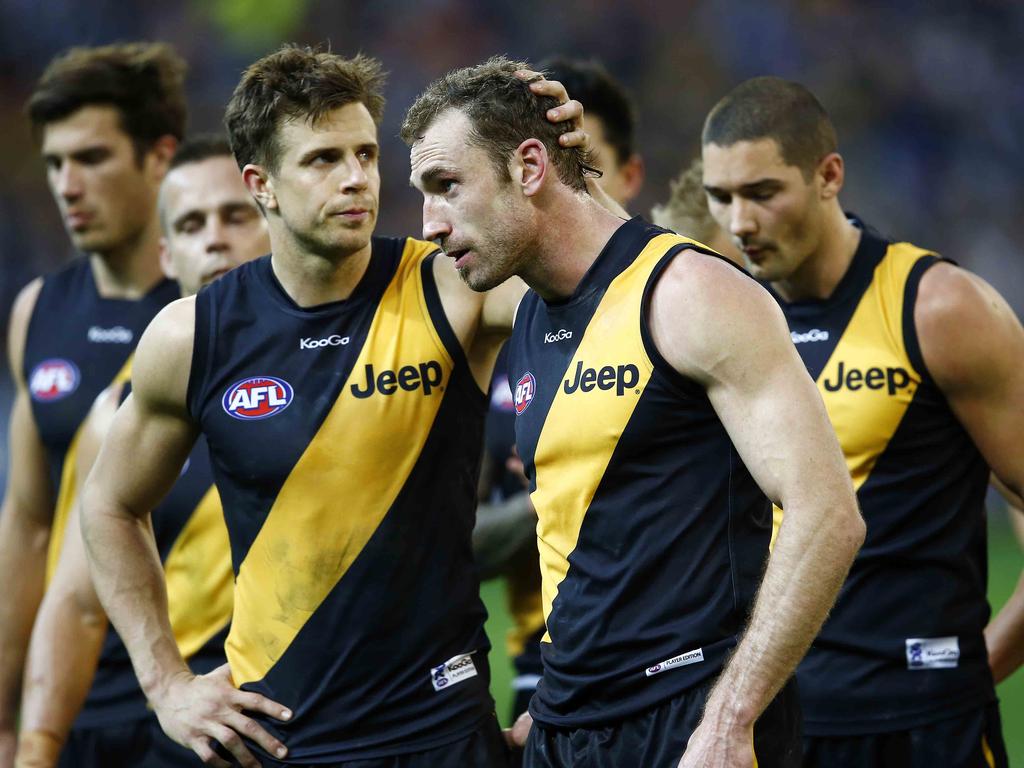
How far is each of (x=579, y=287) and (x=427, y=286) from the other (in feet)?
2.26

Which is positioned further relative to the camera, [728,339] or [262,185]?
[262,185]

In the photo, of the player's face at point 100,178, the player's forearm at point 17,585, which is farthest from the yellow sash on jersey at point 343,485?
the player's face at point 100,178

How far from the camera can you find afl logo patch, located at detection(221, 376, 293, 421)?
3.99 m

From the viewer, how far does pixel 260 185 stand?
166 inches

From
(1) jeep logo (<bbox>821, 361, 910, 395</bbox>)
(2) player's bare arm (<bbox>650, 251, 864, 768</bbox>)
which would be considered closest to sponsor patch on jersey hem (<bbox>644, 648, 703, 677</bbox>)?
(2) player's bare arm (<bbox>650, 251, 864, 768</bbox>)

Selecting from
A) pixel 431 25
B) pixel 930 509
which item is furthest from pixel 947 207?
pixel 930 509

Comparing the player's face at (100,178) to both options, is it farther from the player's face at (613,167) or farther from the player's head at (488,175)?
the player's head at (488,175)

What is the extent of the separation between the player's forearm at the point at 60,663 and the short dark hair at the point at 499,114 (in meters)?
2.18

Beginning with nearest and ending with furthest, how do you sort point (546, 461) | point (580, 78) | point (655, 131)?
point (546, 461), point (580, 78), point (655, 131)

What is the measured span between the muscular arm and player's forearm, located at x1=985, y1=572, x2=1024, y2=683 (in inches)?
115

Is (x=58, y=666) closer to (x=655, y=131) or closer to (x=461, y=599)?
(x=461, y=599)

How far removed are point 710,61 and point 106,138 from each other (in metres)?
11.0

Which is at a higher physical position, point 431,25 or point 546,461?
point 431,25

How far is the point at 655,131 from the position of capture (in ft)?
51.6
